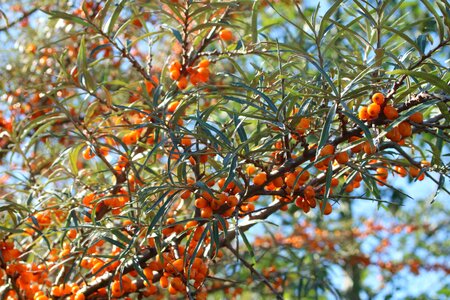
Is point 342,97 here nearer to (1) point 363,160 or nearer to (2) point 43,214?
(1) point 363,160

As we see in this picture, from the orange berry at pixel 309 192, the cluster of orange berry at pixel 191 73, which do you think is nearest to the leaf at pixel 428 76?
the orange berry at pixel 309 192

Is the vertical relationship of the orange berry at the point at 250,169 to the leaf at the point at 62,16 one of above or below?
below

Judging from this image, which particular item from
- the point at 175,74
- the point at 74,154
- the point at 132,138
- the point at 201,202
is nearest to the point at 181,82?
the point at 175,74

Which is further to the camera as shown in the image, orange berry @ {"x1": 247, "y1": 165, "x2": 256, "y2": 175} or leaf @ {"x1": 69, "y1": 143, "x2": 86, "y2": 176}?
leaf @ {"x1": 69, "y1": 143, "x2": 86, "y2": 176}

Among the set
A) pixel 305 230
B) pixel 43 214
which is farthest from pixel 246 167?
pixel 305 230

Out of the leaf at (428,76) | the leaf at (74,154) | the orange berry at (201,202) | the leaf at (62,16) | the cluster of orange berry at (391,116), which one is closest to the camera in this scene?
the leaf at (428,76)

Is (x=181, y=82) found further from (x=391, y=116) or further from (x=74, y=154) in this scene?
(x=391, y=116)

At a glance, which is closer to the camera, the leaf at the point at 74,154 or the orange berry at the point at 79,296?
the orange berry at the point at 79,296

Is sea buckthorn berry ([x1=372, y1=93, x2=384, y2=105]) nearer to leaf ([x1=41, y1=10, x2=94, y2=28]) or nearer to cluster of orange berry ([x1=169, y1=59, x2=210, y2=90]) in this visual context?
cluster of orange berry ([x1=169, y1=59, x2=210, y2=90])

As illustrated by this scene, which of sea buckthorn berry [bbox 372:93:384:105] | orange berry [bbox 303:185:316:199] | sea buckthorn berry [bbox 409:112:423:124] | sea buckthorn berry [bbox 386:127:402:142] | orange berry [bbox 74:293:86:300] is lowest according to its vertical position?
orange berry [bbox 74:293:86:300]

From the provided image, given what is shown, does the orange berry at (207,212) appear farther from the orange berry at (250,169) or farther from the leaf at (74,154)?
the leaf at (74,154)

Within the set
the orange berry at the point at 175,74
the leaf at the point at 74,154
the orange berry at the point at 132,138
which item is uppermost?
the orange berry at the point at 175,74

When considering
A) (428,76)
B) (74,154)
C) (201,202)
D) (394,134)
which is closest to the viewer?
(428,76)

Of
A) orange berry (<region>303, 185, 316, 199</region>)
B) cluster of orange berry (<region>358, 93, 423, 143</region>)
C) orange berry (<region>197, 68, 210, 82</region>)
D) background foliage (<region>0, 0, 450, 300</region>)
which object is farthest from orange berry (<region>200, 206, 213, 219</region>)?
orange berry (<region>197, 68, 210, 82</region>)
